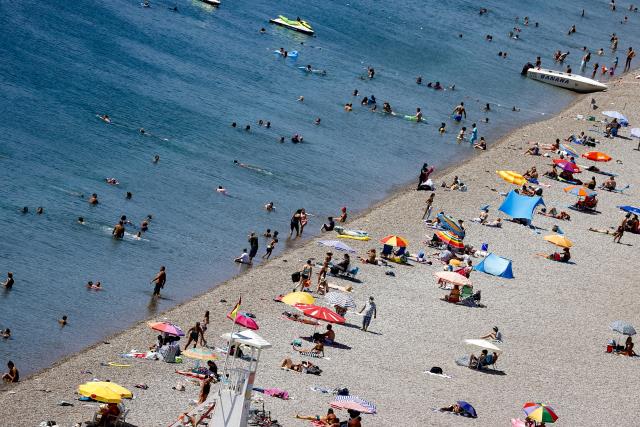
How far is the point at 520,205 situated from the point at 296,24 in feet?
143

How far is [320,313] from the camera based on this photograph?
36031 millimetres

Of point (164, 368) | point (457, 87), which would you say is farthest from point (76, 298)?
point (457, 87)

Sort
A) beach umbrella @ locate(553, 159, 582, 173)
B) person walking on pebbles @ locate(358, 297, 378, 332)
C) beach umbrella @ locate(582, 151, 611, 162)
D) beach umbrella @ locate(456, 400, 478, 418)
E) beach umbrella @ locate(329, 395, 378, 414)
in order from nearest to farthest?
1. beach umbrella @ locate(329, 395, 378, 414)
2. beach umbrella @ locate(456, 400, 478, 418)
3. person walking on pebbles @ locate(358, 297, 378, 332)
4. beach umbrella @ locate(553, 159, 582, 173)
5. beach umbrella @ locate(582, 151, 611, 162)

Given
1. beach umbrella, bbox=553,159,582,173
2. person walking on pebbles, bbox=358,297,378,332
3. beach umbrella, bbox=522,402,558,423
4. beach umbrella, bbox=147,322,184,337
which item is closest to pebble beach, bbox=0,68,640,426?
person walking on pebbles, bbox=358,297,378,332

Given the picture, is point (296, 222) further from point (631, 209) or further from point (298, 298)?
point (631, 209)

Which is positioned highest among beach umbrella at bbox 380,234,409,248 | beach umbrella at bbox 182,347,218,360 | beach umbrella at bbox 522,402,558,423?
beach umbrella at bbox 380,234,409,248

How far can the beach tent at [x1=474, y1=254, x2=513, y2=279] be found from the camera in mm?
43719

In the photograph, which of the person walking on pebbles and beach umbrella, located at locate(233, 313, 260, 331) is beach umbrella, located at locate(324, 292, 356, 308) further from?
beach umbrella, located at locate(233, 313, 260, 331)

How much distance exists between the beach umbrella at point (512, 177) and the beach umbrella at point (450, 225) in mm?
7490

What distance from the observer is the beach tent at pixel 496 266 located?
43719mm

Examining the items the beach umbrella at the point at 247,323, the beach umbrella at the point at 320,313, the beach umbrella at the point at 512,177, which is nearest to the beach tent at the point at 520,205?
the beach umbrella at the point at 512,177

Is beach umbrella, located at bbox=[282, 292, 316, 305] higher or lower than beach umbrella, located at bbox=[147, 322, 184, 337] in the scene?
higher

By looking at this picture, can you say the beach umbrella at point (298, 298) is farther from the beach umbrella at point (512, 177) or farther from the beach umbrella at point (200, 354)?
the beach umbrella at point (512, 177)

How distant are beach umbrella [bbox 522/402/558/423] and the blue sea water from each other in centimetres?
1344
